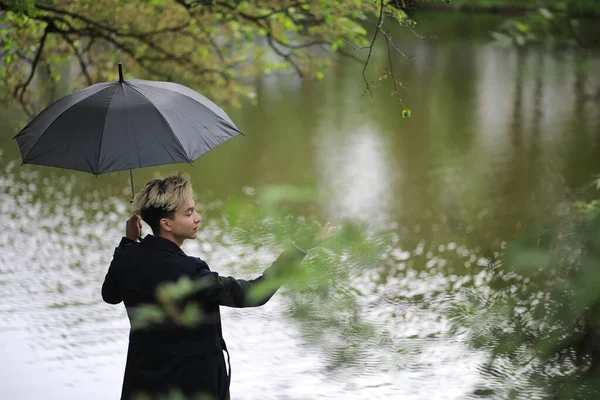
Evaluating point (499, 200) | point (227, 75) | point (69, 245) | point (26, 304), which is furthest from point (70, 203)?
point (499, 200)

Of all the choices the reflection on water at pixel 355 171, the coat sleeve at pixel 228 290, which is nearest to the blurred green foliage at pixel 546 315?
the coat sleeve at pixel 228 290

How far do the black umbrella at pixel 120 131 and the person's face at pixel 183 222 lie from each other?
31 cm

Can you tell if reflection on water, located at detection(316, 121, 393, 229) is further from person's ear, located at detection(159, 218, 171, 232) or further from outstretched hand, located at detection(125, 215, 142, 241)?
person's ear, located at detection(159, 218, 171, 232)

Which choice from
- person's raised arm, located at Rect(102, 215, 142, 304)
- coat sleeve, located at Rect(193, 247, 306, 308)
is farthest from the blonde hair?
coat sleeve, located at Rect(193, 247, 306, 308)

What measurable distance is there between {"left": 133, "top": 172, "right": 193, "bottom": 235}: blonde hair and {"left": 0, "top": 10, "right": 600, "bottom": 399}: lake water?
24 cm

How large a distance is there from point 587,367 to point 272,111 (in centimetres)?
1723

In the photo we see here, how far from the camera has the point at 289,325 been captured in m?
1.71

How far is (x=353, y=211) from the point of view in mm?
10344

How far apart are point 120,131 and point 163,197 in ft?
1.68

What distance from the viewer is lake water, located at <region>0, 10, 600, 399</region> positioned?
2553mm

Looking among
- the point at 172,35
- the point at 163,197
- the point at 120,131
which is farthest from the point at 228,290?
the point at 172,35

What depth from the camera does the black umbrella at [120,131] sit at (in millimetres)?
2924

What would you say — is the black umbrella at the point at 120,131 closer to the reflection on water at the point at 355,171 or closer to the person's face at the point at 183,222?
the person's face at the point at 183,222

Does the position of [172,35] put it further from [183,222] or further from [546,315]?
[546,315]
